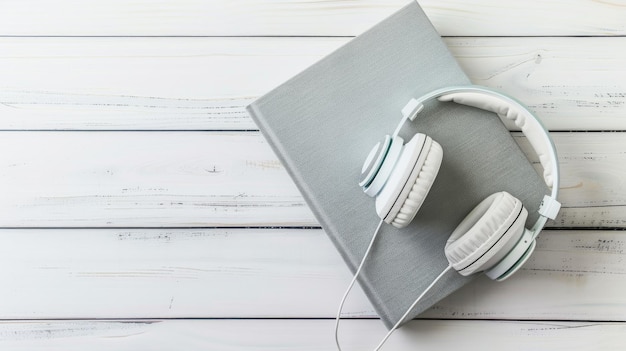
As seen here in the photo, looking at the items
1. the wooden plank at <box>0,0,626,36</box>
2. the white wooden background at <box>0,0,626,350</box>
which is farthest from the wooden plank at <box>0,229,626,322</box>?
the wooden plank at <box>0,0,626,36</box>

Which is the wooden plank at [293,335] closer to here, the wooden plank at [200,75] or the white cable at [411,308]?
the white cable at [411,308]

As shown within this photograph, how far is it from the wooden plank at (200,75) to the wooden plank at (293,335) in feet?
0.88

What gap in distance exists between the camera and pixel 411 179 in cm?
64

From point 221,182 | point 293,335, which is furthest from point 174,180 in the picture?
point 293,335

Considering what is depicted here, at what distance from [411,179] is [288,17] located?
32 centimetres

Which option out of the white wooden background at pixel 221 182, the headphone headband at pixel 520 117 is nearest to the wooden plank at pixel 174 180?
the white wooden background at pixel 221 182

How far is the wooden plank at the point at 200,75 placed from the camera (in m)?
0.80

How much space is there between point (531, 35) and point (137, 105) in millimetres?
553

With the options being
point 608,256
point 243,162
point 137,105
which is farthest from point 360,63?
point 608,256

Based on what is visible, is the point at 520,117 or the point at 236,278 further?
the point at 236,278

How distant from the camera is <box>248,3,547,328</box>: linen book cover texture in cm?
74

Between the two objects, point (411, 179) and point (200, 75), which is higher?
point (200, 75)

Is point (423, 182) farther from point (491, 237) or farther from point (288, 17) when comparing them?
point (288, 17)

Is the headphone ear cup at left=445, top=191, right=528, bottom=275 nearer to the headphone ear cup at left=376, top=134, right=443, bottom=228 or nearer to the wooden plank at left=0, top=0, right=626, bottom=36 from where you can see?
the headphone ear cup at left=376, top=134, right=443, bottom=228
